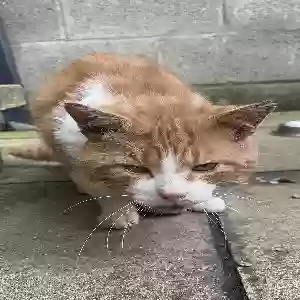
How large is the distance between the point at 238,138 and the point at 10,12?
151 centimetres

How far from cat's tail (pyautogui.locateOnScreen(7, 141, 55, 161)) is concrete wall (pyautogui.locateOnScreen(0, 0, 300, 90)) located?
569 millimetres

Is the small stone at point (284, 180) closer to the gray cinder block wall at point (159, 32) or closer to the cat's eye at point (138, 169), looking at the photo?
the cat's eye at point (138, 169)

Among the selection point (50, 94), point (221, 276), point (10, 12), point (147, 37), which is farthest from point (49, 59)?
point (221, 276)

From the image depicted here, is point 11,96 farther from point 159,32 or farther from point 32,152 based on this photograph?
point 159,32

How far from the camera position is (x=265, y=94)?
2.48 m

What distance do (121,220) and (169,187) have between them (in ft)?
0.84

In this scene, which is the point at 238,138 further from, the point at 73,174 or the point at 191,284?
the point at 73,174

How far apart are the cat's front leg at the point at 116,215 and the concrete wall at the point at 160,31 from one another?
1.21m

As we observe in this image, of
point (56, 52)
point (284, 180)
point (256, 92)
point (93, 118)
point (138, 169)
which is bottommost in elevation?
point (256, 92)

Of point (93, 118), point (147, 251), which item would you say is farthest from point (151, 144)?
point (147, 251)

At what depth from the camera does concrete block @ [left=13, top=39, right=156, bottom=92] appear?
7.73ft

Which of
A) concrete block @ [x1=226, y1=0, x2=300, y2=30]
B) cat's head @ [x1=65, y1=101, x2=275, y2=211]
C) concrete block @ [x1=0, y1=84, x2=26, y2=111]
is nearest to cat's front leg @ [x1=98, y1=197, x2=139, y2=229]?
cat's head @ [x1=65, y1=101, x2=275, y2=211]

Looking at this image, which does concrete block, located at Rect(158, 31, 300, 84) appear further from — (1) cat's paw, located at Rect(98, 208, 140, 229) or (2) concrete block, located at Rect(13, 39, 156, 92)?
(1) cat's paw, located at Rect(98, 208, 140, 229)

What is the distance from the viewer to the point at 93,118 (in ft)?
3.63
